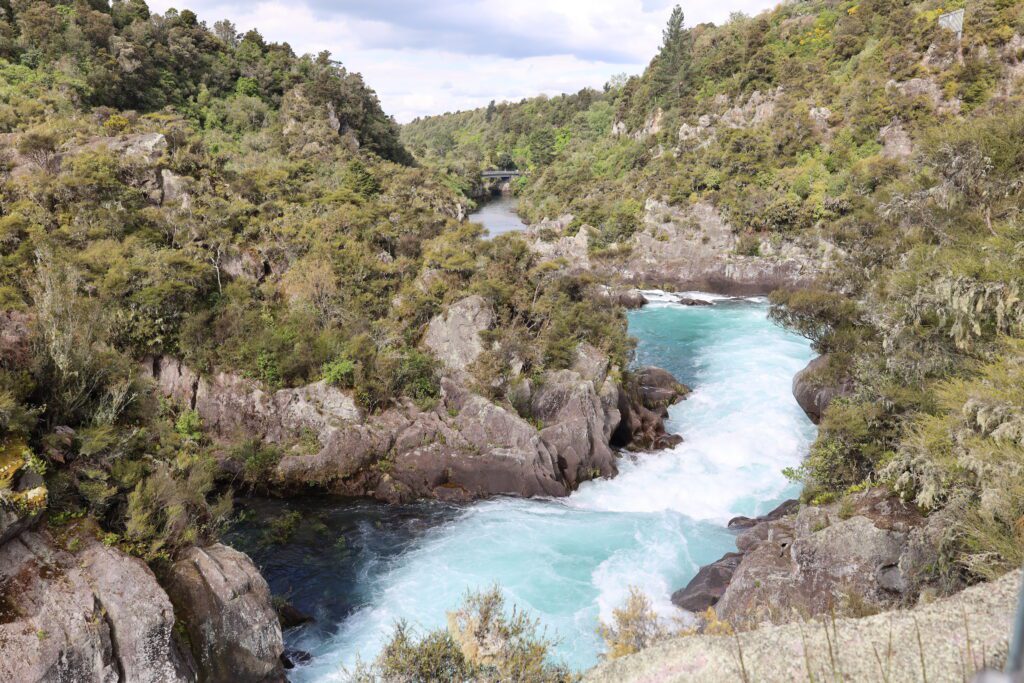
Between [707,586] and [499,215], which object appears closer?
[707,586]

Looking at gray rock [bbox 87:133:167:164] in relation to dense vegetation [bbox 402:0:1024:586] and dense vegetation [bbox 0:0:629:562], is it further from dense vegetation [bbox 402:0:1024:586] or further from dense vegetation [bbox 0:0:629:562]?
dense vegetation [bbox 402:0:1024:586]

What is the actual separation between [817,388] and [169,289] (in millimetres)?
28639

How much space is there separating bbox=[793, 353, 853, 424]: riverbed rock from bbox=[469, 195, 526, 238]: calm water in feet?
138

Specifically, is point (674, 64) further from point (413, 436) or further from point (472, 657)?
point (472, 657)

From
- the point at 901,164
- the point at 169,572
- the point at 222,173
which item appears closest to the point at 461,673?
the point at 169,572

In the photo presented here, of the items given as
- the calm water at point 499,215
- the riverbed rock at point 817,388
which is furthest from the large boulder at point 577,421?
the calm water at point 499,215

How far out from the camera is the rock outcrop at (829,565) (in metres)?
12.6

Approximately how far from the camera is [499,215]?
8950 centimetres

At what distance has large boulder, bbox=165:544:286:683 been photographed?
11508 millimetres

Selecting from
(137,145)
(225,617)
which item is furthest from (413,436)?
(137,145)

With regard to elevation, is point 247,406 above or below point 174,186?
below

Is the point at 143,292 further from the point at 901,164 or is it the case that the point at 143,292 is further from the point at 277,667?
the point at 901,164

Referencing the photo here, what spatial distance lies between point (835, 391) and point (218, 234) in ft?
98.0

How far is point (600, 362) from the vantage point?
25.4 metres
